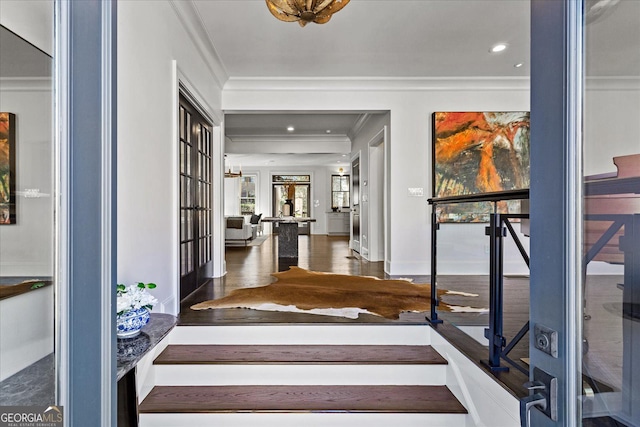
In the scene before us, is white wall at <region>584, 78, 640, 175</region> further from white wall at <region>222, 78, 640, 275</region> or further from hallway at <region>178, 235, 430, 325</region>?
white wall at <region>222, 78, 640, 275</region>

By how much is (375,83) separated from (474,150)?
5.72 feet

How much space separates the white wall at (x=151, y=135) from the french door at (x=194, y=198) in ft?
1.42

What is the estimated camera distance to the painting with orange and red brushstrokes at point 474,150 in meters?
4.91

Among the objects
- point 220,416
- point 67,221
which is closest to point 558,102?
point 67,221

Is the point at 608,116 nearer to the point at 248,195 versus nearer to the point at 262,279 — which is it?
the point at 262,279

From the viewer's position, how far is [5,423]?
64 cm

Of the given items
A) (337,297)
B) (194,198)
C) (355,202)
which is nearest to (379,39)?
(194,198)

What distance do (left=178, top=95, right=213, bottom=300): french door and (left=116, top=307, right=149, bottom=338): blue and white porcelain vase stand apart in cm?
196

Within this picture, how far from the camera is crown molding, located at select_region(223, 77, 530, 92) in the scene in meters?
4.88

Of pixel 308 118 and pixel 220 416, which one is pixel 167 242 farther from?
pixel 308 118

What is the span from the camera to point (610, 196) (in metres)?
0.58

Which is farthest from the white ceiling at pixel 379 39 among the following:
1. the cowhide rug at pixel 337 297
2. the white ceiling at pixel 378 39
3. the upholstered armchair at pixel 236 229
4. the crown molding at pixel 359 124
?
the upholstered armchair at pixel 236 229

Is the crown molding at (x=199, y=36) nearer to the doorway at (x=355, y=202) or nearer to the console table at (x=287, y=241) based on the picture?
the console table at (x=287, y=241)

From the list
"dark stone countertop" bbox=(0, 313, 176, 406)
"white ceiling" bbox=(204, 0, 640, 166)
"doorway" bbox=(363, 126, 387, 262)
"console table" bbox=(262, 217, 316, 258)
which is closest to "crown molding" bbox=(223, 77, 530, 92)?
"white ceiling" bbox=(204, 0, 640, 166)
